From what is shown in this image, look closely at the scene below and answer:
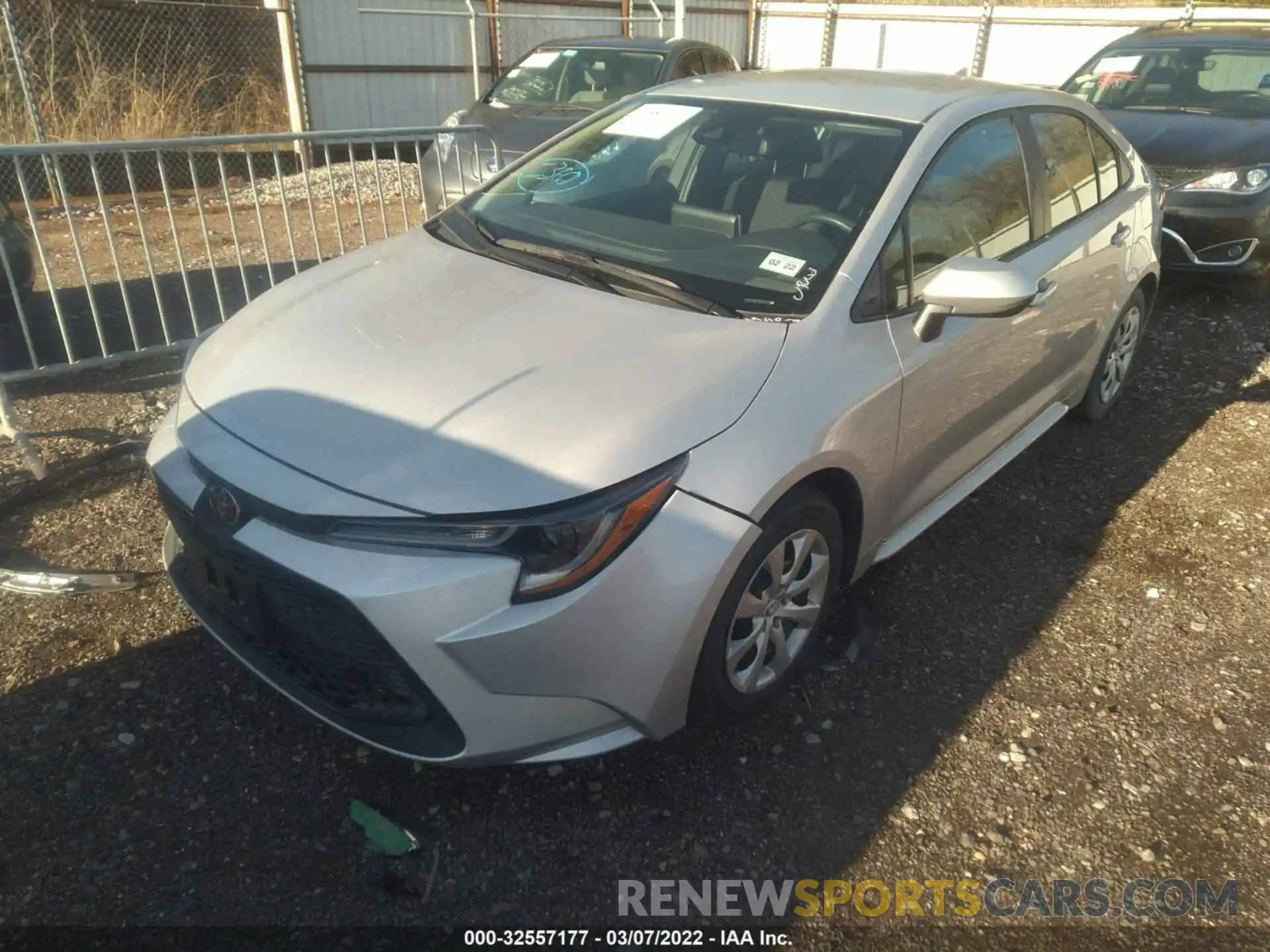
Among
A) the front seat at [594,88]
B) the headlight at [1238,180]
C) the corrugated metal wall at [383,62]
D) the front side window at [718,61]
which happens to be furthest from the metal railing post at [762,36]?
the headlight at [1238,180]

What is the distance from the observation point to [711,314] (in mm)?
2680

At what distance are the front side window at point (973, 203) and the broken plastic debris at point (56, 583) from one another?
9.37 ft

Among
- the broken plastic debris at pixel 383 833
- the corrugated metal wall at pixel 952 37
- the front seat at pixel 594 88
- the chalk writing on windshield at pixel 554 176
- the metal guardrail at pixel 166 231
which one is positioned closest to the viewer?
the broken plastic debris at pixel 383 833

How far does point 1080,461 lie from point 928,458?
5.78 ft

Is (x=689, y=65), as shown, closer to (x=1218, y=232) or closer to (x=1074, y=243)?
(x=1218, y=232)

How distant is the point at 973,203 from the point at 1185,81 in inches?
215

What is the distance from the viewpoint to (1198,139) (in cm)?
657

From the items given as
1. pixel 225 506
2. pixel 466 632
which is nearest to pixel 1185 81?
pixel 466 632

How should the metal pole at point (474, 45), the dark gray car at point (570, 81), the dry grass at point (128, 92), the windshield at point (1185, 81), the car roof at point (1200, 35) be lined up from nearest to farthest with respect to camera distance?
the windshield at point (1185, 81), the car roof at point (1200, 35), the dark gray car at point (570, 81), the dry grass at point (128, 92), the metal pole at point (474, 45)

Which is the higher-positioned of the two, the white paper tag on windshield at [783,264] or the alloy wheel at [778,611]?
the white paper tag on windshield at [783,264]

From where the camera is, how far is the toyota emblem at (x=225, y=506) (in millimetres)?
2250

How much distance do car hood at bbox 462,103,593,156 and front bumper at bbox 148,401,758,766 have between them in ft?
19.9

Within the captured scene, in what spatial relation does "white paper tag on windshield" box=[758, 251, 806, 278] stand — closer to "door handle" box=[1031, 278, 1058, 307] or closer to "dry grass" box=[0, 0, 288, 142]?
"door handle" box=[1031, 278, 1058, 307]

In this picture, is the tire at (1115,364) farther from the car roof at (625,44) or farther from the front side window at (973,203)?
the car roof at (625,44)
